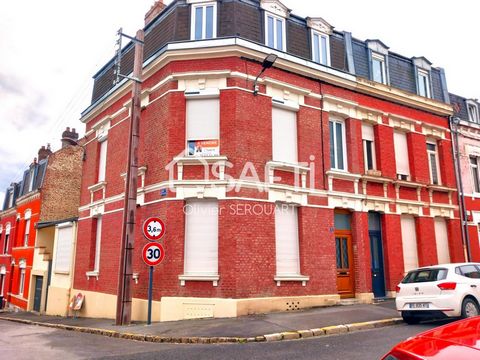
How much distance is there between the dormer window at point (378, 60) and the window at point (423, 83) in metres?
2.15

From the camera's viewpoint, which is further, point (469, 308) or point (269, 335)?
point (469, 308)

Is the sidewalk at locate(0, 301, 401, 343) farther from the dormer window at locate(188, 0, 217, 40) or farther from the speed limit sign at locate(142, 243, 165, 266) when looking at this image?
the dormer window at locate(188, 0, 217, 40)

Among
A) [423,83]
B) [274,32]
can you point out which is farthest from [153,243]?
[423,83]

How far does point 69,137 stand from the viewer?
2539 centimetres

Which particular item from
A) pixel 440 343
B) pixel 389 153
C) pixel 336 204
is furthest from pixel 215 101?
pixel 440 343

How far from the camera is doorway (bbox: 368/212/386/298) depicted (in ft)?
45.8

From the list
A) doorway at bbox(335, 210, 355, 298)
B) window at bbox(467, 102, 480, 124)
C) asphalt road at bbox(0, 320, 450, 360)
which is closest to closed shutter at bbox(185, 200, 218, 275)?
asphalt road at bbox(0, 320, 450, 360)

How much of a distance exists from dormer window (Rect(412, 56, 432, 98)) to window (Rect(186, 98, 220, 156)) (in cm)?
1015

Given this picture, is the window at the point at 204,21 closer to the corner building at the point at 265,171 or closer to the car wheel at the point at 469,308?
the corner building at the point at 265,171

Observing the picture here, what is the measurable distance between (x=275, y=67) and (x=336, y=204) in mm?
5214

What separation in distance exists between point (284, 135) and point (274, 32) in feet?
12.2

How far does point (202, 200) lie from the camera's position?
11.6 m

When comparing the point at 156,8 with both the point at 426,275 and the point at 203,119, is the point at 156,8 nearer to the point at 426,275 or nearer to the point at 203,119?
the point at 203,119

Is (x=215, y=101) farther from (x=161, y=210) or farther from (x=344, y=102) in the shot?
(x=344, y=102)
